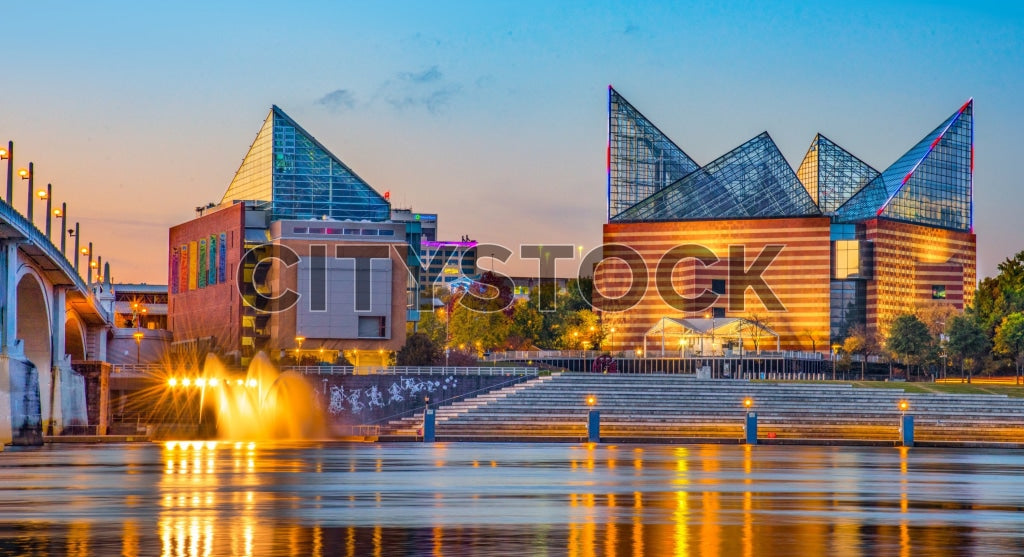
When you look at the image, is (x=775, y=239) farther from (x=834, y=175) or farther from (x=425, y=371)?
(x=425, y=371)

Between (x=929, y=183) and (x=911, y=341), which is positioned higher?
(x=929, y=183)

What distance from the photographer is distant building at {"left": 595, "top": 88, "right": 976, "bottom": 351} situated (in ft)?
548

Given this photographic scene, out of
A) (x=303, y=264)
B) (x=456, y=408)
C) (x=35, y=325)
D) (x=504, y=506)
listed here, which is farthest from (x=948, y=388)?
(x=504, y=506)

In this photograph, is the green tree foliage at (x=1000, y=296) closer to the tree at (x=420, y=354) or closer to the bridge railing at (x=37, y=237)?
the tree at (x=420, y=354)

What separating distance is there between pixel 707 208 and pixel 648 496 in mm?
138356

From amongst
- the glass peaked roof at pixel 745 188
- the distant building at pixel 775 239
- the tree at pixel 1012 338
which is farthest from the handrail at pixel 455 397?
the glass peaked roof at pixel 745 188

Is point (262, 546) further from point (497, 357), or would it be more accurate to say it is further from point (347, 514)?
point (497, 357)

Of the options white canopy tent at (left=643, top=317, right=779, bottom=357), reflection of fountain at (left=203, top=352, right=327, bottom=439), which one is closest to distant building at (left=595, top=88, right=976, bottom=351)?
white canopy tent at (left=643, top=317, right=779, bottom=357)

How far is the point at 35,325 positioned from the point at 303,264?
5829cm

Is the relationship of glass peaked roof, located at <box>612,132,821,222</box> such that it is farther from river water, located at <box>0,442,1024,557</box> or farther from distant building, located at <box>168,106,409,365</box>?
river water, located at <box>0,442,1024,557</box>

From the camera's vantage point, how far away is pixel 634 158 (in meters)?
175

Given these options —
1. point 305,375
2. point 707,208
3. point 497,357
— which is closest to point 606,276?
point 707,208

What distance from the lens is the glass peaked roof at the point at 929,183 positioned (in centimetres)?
17200

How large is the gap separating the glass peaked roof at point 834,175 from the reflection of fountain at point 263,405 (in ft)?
302
